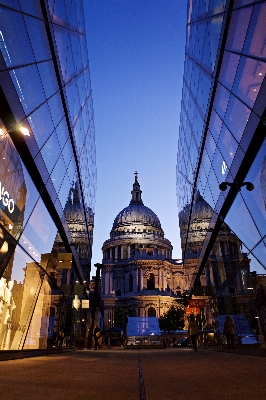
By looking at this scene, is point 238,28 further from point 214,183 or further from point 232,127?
point 214,183

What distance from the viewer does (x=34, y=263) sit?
1408 cm

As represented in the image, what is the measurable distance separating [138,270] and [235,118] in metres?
77.8

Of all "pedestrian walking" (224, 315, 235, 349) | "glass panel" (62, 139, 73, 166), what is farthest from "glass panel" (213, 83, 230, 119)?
"pedestrian walking" (224, 315, 235, 349)

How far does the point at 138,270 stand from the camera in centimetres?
8612

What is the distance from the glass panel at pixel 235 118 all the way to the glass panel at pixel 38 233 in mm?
8405

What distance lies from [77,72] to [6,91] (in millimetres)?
9937

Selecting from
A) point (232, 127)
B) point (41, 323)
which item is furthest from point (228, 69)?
point (41, 323)

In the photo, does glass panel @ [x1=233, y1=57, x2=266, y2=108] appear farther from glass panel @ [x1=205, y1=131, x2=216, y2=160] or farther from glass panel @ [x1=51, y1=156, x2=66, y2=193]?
glass panel @ [x1=51, y1=156, x2=66, y2=193]

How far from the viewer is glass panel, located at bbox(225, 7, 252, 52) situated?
29.8ft

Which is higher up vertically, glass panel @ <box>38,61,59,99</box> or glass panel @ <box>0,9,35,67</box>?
glass panel @ <box>38,61,59,99</box>

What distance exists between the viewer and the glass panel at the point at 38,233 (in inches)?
496

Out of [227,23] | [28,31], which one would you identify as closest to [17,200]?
[28,31]

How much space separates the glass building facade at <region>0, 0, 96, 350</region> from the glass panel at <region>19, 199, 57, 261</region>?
0.04 metres

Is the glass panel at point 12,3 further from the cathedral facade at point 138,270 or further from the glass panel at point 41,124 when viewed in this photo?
the cathedral facade at point 138,270
